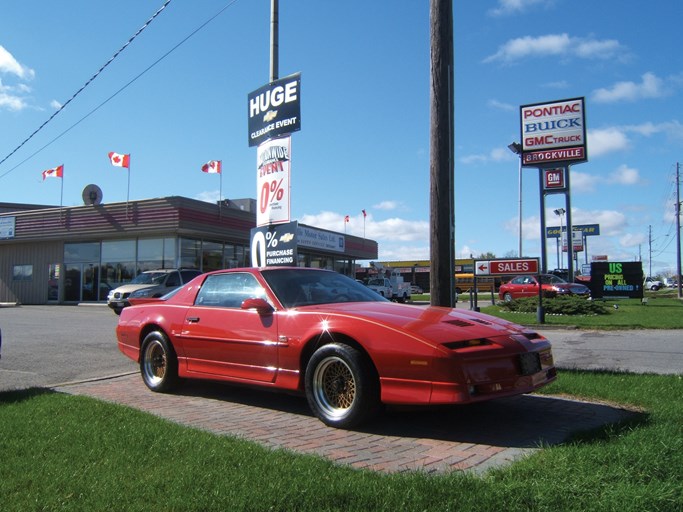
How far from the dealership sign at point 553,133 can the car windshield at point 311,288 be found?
26.3m

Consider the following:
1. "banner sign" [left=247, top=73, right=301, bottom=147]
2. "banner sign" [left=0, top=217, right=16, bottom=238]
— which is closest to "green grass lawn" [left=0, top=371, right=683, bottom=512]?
"banner sign" [left=247, top=73, right=301, bottom=147]

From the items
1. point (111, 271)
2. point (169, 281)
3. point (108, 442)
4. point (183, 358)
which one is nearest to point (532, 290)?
point (169, 281)

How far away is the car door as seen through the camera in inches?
210

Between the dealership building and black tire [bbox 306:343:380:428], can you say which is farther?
the dealership building

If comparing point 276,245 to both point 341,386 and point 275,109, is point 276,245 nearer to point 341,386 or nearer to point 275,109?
point 275,109

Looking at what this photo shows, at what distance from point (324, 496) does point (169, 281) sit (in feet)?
59.3

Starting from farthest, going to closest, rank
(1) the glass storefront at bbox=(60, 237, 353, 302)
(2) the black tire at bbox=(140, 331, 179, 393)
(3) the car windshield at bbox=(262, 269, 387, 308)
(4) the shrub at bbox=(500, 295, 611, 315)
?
(1) the glass storefront at bbox=(60, 237, 353, 302)
(4) the shrub at bbox=(500, 295, 611, 315)
(2) the black tire at bbox=(140, 331, 179, 393)
(3) the car windshield at bbox=(262, 269, 387, 308)

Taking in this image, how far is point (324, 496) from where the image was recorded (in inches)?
121

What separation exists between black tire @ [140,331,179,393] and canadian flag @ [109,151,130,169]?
2455 cm

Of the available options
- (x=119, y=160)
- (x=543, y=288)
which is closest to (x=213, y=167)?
(x=119, y=160)

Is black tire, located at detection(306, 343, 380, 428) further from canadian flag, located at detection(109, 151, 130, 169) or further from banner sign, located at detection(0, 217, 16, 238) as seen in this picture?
banner sign, located at detection(0, 217, 16, 238)

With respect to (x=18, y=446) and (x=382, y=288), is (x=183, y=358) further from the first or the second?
(x=382, y=288)

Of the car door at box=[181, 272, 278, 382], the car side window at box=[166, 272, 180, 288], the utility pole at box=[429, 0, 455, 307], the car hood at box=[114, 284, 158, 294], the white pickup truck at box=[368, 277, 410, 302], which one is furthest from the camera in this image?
the white pickup truck at box=[368, 277, 410, 302]

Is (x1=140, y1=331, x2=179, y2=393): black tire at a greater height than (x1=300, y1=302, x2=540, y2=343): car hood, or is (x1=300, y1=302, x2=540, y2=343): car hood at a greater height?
(x1=300, y1=302, x2=540, y2=343): car hood
